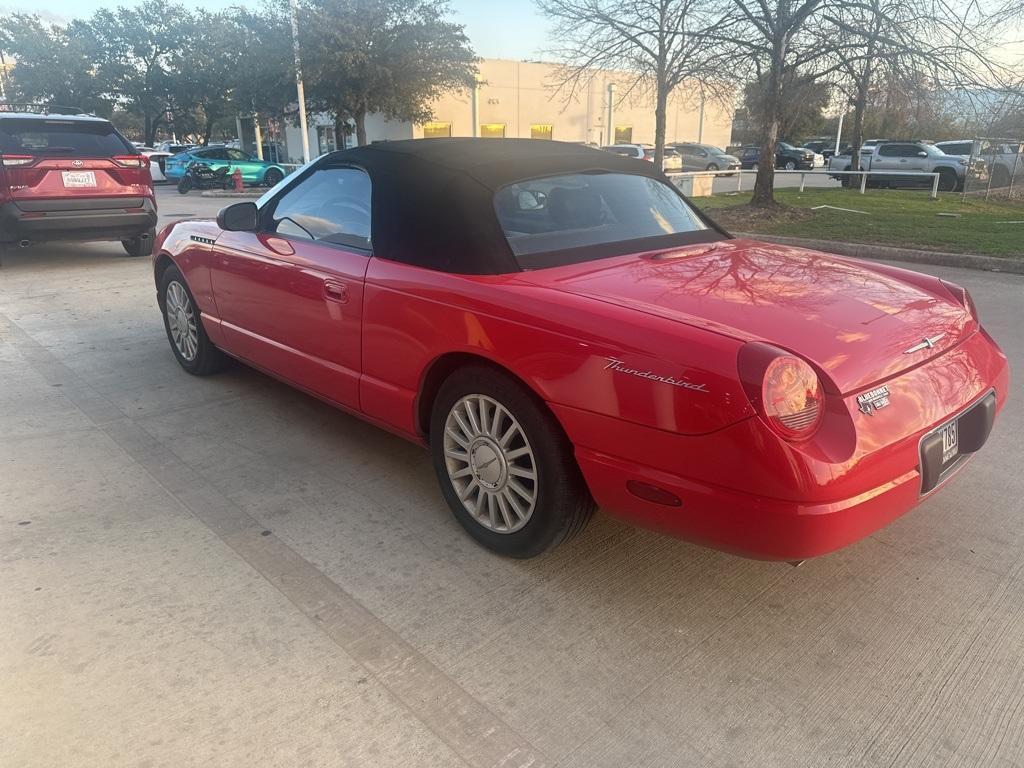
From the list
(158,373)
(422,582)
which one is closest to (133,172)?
(158,373)

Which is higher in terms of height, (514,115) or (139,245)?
(514,115)

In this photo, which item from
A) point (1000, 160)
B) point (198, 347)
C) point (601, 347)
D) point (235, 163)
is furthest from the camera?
point (235, 163)

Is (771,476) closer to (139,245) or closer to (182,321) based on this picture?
(182,321)

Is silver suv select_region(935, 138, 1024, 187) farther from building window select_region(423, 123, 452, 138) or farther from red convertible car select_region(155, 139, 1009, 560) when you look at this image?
building window select_region(423, 123, 452, 138)

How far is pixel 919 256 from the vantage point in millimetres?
9383

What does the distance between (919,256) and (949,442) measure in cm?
807

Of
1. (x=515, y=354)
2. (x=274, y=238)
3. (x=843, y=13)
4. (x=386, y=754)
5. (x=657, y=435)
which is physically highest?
(x=843, y=13)

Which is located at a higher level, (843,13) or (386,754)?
(843,13)

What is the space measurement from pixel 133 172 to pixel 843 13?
12118 mm

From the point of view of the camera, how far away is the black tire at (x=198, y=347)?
4801mm

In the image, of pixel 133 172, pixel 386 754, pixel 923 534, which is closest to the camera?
pixel 386 754

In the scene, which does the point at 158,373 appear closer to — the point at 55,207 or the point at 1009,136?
the point at 55,207

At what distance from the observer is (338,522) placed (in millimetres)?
3166

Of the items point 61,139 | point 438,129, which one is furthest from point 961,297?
point 438,129
